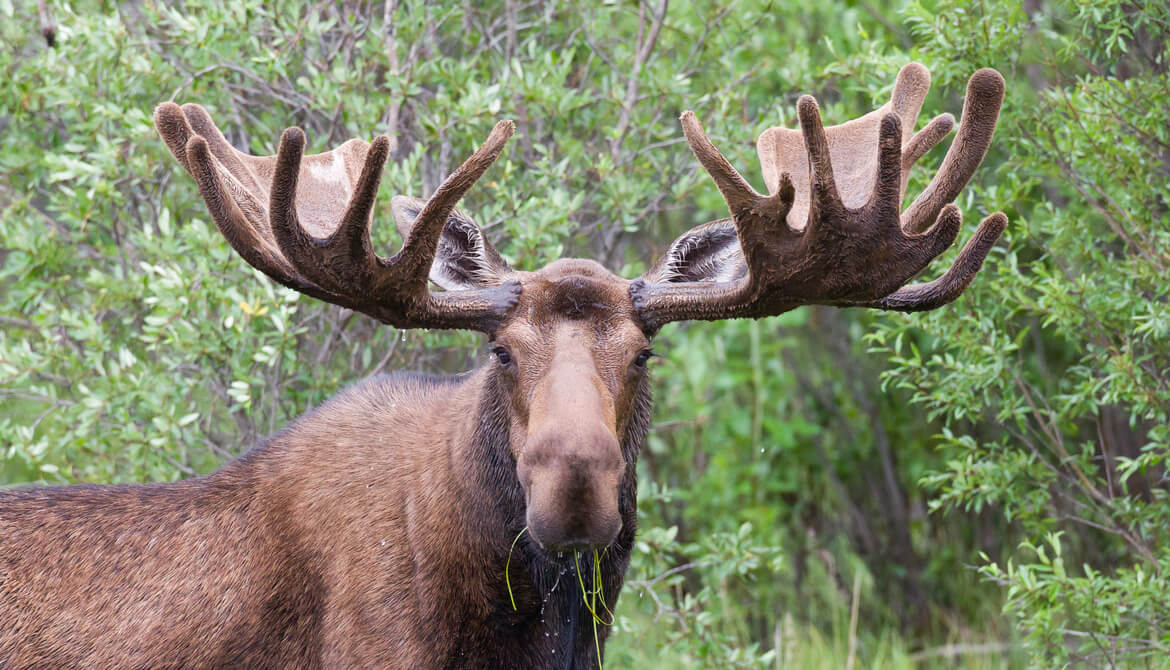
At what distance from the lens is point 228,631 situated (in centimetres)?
390

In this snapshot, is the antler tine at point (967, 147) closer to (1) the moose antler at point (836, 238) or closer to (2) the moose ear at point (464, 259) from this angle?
(1) the moose antler at point (836, 238)

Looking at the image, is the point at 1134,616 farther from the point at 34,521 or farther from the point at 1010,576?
the point at 34,521

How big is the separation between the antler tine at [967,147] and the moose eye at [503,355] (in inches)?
50.5

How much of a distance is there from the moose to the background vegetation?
1176mm

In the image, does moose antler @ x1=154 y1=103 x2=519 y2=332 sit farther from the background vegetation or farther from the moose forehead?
the background vegetation

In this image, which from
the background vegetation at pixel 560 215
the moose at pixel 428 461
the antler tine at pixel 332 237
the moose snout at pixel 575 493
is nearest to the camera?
the moose snout at pixel 575 493

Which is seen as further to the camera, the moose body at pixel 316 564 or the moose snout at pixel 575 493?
the moose body at pixel 316 564

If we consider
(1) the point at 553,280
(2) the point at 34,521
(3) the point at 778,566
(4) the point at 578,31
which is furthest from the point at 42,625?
(4) the point at 578,31

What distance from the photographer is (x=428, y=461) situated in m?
4.05

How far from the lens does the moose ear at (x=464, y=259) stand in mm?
4164

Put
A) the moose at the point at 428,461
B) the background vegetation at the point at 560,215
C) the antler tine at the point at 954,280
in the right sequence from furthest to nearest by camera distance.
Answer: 1. the background vegetation at the point at 560,215
2. the antler tine at the point at 954,280
3. the moose at the point at 428,461

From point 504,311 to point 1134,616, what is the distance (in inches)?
131

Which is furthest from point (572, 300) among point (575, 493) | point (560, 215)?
point (560, 215)

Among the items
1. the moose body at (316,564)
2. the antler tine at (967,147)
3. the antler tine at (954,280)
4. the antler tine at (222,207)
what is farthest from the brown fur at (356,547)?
the antler tine at (967,147)
